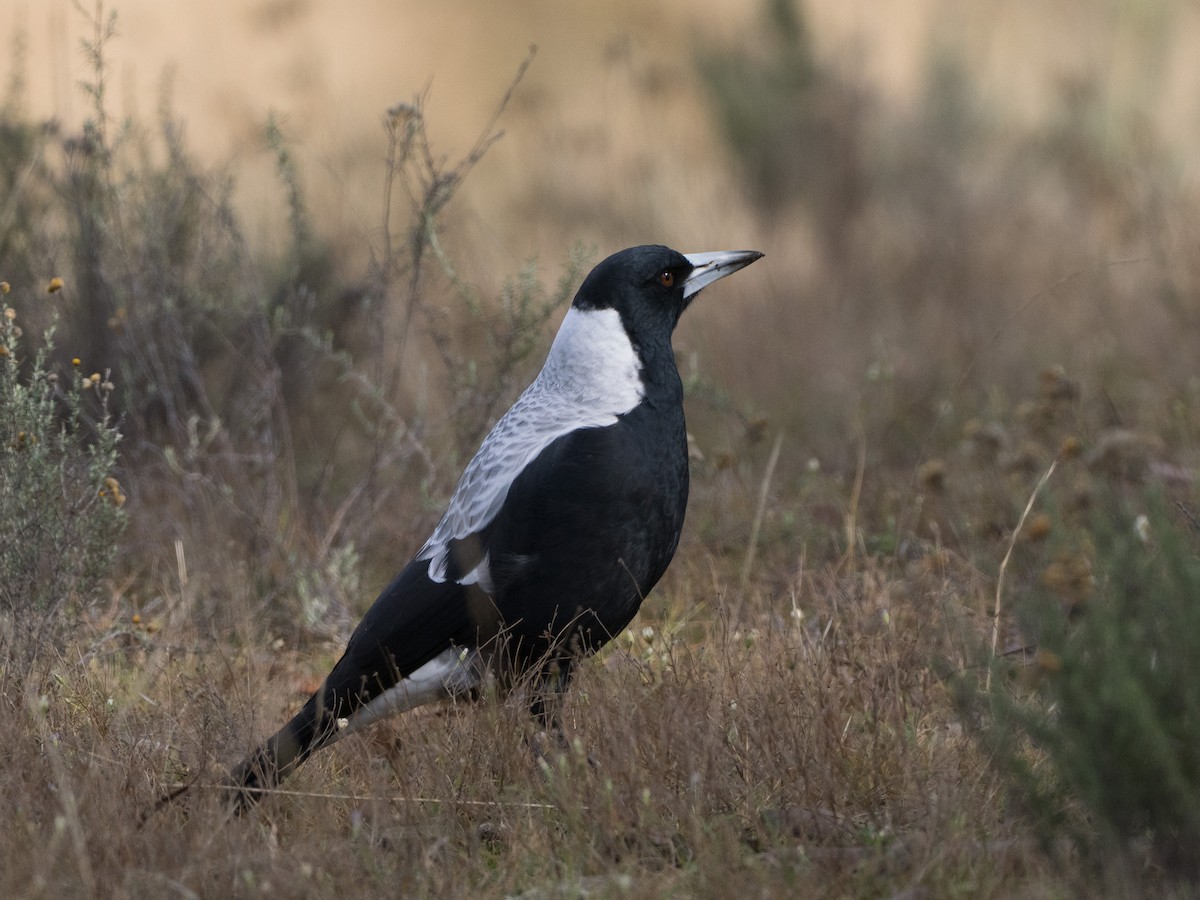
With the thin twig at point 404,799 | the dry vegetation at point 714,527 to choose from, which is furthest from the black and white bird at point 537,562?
the thin twig at point 404,799

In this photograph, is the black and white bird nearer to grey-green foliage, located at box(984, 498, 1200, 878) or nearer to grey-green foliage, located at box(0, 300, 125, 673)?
grey-green foliage, located at box(0, 300, 125, 673)

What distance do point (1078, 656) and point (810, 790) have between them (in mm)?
562

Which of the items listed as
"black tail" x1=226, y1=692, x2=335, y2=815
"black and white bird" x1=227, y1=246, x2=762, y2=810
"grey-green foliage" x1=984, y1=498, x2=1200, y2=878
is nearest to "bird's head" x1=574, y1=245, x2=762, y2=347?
"black and white bird" x1=227, y1=246, x2=762, y2=810

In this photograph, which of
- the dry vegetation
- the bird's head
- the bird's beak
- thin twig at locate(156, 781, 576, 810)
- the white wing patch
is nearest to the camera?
the dry vegetation

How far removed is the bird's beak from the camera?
310 centimetres

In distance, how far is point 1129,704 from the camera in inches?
66.6

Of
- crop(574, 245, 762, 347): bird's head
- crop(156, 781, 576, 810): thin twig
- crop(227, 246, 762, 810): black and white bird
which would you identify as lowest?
crop(156, 781, 576, 810): thin twig

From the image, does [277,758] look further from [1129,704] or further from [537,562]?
[1129,704]

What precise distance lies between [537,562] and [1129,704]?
4.08 feet

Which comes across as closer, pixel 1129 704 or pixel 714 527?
pixel 1129 704

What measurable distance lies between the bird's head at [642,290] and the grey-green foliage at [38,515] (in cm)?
102

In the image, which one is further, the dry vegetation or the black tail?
the black tail

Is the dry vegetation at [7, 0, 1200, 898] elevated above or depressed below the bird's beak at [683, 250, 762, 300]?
below

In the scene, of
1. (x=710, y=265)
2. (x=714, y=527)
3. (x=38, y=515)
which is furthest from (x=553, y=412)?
(x=714, y=527)
